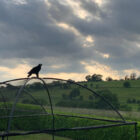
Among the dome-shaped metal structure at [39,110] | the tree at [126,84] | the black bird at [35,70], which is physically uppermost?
the tree at [126,84]

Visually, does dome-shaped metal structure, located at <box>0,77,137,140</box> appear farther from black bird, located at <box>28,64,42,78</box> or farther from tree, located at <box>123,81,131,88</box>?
tree, located at <box>123,81,131,88</box>

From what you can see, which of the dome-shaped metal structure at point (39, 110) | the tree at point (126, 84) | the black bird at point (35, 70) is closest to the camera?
the black bird at point (35, 70)

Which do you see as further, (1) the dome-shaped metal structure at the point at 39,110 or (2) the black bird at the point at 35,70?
(1) the dome-shaped metal structure at the point at 39,110

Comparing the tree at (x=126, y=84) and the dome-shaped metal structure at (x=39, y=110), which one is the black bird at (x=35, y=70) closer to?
the dome-shaped metal structure at (x=39, y=110)

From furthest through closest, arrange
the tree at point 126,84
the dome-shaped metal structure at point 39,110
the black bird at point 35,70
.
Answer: the tree at point 126,84
the dome-shaped metal structure at point 39,110
the black bird at point 35,70

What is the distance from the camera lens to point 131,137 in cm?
868

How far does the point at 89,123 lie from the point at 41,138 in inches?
101

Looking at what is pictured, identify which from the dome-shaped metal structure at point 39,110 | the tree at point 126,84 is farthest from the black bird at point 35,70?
the tree at point 126,84

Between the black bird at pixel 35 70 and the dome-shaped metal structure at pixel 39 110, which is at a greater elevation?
the black bird at pixel 35 70

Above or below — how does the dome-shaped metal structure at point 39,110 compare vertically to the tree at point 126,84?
below

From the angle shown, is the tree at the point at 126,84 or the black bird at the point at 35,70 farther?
the tree at the point at 126,84

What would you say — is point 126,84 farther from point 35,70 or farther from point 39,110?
point 35,70

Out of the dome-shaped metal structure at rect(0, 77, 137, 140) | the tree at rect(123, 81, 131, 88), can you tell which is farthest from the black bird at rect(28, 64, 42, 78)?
the tree at rect(123, 81, 131, 88)

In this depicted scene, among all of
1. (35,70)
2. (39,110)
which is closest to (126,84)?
(39,110)
